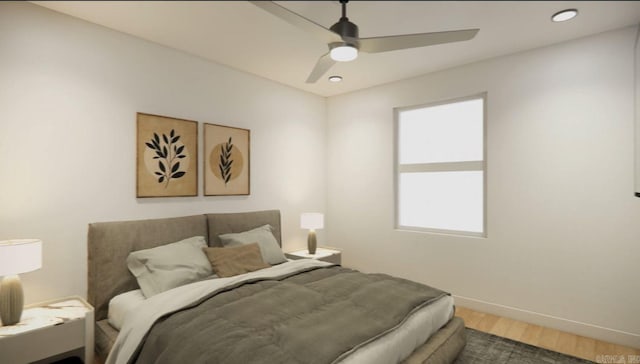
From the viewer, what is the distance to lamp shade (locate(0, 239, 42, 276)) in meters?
1.84

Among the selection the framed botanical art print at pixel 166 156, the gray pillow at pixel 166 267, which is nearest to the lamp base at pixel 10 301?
the gray pillow at pixel 166 267

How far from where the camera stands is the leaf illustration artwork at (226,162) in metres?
3.39

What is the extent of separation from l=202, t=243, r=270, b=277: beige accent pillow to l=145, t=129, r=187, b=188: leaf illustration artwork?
77 centimetres

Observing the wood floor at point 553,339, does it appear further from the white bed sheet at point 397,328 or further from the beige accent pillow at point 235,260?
the beige accent pillow at point 235,260

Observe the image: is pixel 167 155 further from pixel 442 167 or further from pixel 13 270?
pixel 442 167

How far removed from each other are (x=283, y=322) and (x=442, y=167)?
2700mm

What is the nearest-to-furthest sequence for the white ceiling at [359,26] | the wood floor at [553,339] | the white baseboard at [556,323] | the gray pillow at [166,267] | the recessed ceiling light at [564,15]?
the white ceiling at [359,26] < the recessed ceiling light at [564,15] < the gray pillow at [166,267] < the wood floor at [553,339] < the white baseboard at [556,323]

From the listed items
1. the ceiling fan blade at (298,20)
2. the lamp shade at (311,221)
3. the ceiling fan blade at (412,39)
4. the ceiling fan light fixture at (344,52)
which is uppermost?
the ceiling fan blade at (412,39)

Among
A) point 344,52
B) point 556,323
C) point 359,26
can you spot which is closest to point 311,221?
point 359,26

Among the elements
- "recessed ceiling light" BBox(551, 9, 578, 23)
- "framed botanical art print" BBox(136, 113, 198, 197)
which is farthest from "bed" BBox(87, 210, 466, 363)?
"recessed ceiling light" BBox(551, 9, 578, 23)

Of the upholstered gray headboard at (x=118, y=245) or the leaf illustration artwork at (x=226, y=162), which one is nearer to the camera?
the upholstered gray headboard at (x=118, y=245)

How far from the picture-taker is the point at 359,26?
2494mm

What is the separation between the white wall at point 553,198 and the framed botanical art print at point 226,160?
6.50ft

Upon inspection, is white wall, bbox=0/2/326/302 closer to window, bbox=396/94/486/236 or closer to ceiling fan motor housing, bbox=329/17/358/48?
ceiling fan motor housing, bbox=329/17/358/48
